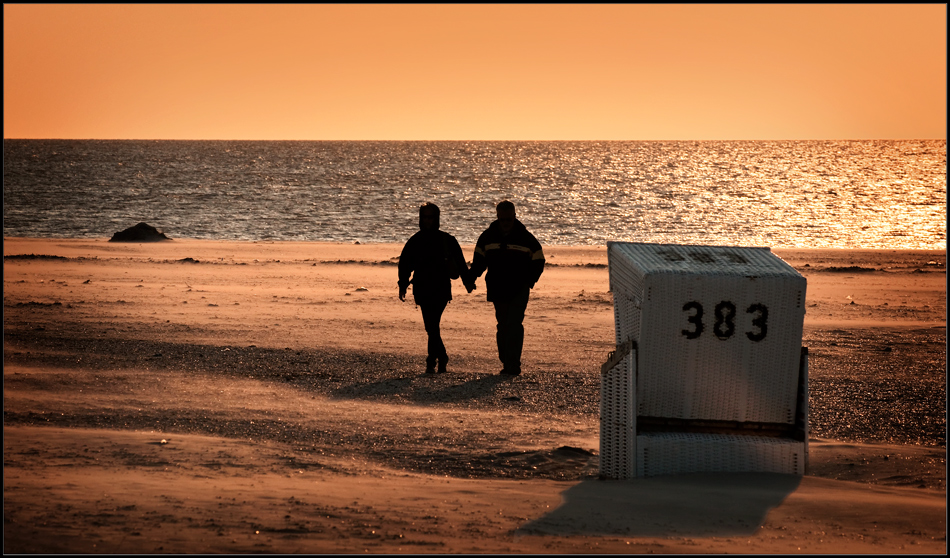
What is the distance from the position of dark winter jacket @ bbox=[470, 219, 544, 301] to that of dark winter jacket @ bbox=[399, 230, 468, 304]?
0.92 feet

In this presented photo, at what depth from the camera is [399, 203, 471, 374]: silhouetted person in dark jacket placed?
891cm

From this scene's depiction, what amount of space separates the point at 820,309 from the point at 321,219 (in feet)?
107

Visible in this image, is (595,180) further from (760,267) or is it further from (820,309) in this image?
(760,267)

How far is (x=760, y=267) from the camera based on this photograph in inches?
212

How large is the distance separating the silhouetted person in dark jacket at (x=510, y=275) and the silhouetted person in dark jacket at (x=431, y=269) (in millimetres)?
293

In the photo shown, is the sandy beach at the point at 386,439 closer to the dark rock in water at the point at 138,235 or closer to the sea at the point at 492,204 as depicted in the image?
the dark rock in water at the point at 138,235

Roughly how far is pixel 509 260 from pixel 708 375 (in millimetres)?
3945

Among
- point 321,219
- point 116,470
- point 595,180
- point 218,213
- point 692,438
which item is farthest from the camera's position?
point 595,180

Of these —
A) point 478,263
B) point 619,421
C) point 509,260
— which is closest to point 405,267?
point 478,263

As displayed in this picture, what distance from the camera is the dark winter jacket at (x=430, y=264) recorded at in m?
8.95

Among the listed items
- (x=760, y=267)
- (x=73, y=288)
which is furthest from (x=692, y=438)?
(x=73, y=288)

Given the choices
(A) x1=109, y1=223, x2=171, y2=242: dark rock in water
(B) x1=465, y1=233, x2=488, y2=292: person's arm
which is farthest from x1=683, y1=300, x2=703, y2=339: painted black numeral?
(A) x1=109, y1=223, x2=171, y2=242: dark rock in water

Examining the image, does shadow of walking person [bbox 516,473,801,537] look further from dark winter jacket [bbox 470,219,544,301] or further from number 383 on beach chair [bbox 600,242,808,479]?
dark winter jacket [bbox 470,219,544,301]

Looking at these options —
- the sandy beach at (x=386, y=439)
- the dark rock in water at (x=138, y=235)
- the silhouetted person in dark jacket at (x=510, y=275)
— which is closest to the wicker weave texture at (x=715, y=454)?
the sandy beach at (x=386, y=439)
